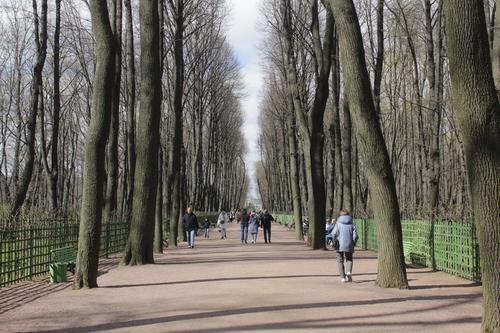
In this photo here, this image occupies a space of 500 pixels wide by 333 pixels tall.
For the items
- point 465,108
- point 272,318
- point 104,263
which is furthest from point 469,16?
point 104,263

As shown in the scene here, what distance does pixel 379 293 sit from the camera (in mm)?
11367

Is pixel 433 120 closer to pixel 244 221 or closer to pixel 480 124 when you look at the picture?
pixel 244 221

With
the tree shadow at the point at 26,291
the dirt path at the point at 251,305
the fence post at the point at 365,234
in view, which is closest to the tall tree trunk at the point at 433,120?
the fence post at the point at 365,234

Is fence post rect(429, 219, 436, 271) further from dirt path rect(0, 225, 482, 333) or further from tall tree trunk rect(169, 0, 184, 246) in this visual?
tall tree trunk rect(169, 0, 184, 246)

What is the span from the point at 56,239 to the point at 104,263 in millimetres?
3584

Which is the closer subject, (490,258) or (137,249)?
(490,258)

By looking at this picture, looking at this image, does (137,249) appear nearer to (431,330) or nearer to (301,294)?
(301,294)

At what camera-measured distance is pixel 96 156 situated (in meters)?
12.6

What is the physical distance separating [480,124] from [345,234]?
236 inches

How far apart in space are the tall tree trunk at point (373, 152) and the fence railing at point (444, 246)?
7.28 feet

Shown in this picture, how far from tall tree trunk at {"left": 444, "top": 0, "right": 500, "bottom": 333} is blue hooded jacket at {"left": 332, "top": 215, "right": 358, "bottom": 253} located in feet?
18.8

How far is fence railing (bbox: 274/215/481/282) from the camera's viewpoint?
13.6 metres

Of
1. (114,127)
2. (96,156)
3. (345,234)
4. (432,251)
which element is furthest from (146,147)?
(432,251)

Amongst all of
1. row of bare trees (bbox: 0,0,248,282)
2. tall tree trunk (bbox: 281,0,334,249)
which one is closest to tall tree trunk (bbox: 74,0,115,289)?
row of bare trees (bbox: 0,0,248,282)
